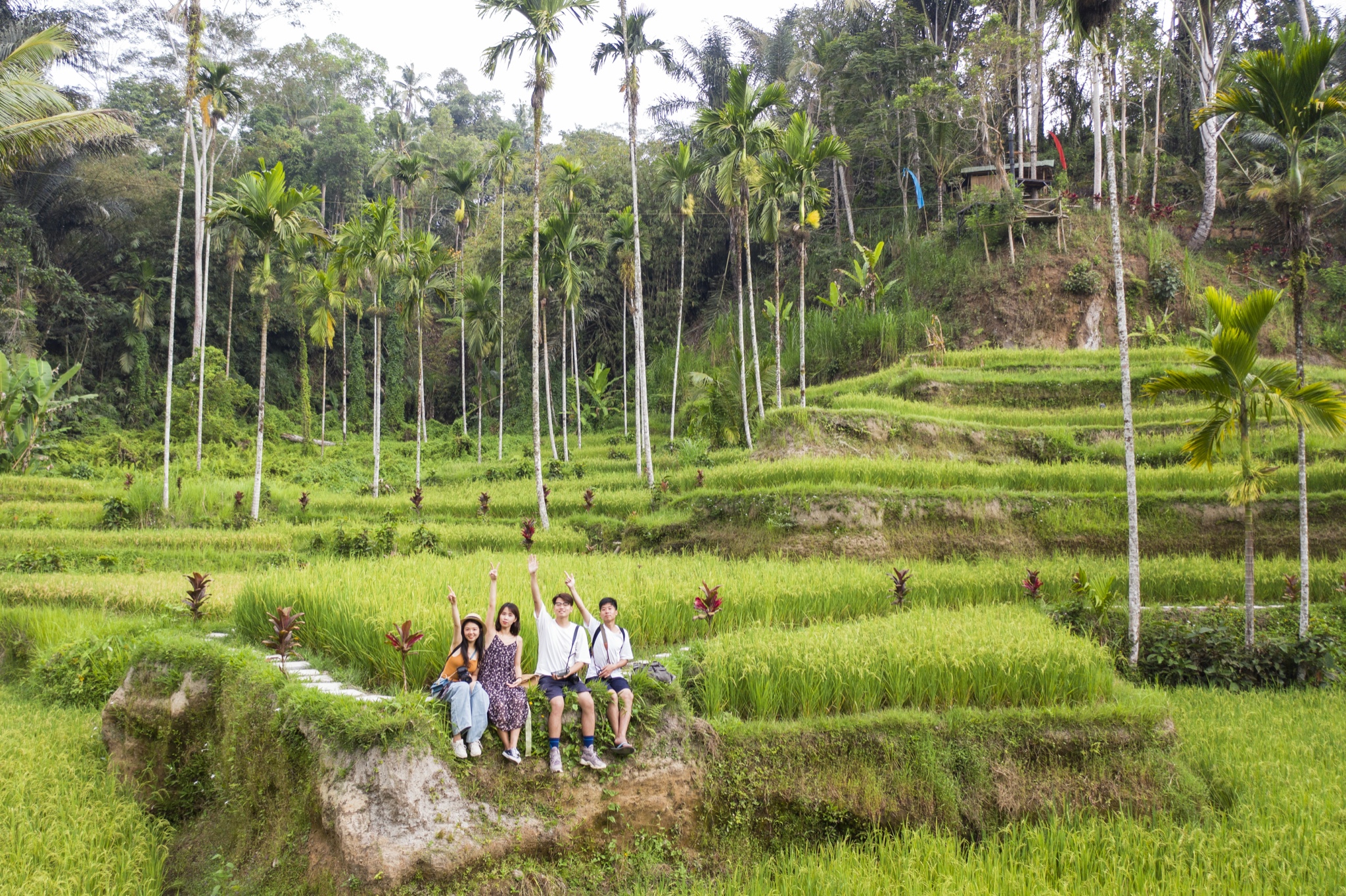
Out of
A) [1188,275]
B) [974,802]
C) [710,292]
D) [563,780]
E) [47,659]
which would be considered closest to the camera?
[563,780]

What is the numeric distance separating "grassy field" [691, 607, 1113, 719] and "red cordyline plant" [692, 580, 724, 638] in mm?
1012

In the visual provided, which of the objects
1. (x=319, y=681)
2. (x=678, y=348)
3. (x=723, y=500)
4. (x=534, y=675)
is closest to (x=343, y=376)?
(x=678, y=348)

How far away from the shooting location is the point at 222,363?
32.9m

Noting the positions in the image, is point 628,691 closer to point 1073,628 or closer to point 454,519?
point 1073,628

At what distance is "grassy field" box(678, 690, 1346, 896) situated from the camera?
21.6 feet

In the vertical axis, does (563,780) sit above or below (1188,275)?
below

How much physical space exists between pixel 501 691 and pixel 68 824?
4.40 m

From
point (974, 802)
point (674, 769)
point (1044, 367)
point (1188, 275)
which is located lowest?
point (974, 802)

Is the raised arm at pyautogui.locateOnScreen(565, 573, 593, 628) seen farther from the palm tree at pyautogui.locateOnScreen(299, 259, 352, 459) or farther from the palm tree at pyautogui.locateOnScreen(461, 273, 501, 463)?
the palm tree at pyautogui.locateOnScreen(461, 273, 501, 463)

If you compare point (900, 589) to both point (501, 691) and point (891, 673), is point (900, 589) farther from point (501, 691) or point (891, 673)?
point (501, 691)

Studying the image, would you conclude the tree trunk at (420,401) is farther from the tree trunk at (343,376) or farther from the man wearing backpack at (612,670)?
the man wearing backpack at (612,670)

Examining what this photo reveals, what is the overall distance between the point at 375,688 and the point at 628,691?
2685mm

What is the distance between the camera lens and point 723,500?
1705 cm

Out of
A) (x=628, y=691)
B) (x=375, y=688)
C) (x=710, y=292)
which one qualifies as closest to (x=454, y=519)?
(x=375, y=688)
